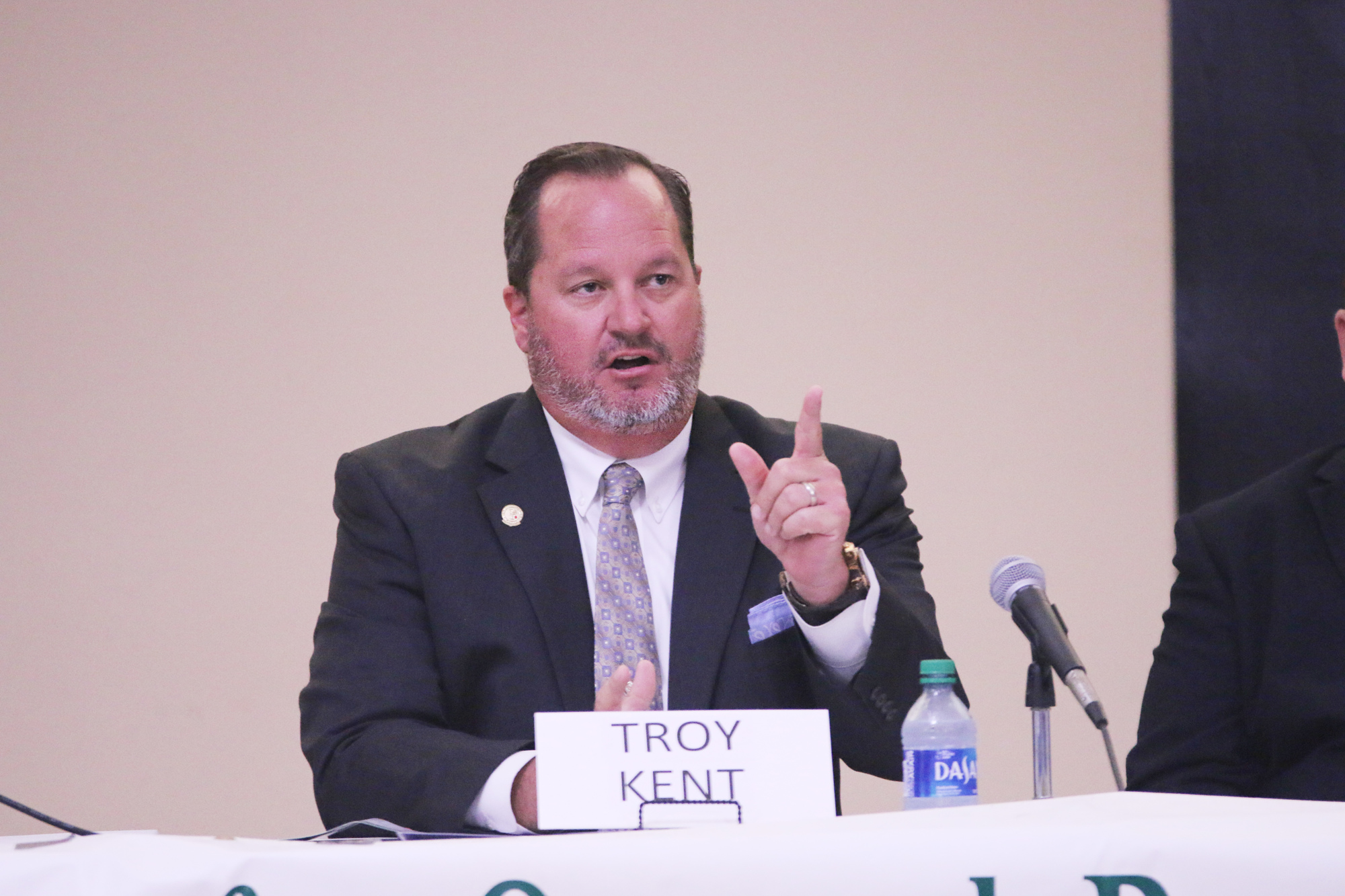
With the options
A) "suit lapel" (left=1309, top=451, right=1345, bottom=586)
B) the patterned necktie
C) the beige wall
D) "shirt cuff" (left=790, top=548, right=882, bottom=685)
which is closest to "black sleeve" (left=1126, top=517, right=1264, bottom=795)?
"suit lapel" (left=1309, top=451, right=1345, bottom=586)

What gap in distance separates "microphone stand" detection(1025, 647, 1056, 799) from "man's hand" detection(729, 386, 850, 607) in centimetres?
30

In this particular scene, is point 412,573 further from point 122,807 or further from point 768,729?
point 122,807

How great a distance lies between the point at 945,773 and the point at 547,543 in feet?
2.72

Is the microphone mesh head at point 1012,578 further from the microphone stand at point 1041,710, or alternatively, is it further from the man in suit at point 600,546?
the man in suit at point 600,546

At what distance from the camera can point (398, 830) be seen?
1.24 meters

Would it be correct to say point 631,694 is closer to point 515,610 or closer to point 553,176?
point 515,610

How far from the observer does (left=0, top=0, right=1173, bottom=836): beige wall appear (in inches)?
125

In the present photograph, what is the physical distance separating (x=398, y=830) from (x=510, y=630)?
0.81 m

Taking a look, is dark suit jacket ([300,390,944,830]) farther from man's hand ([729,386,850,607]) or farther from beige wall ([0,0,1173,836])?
beige wall ([0,0,1173,836])

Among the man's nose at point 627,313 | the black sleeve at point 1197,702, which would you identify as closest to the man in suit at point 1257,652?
the black sleeve at point 1197,702

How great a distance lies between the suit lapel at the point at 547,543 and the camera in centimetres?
204

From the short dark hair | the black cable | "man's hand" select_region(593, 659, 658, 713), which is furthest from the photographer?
the short dark hair

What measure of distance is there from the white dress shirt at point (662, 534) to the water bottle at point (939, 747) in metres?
0.20

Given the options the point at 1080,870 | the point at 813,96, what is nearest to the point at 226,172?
the point at 813,96
